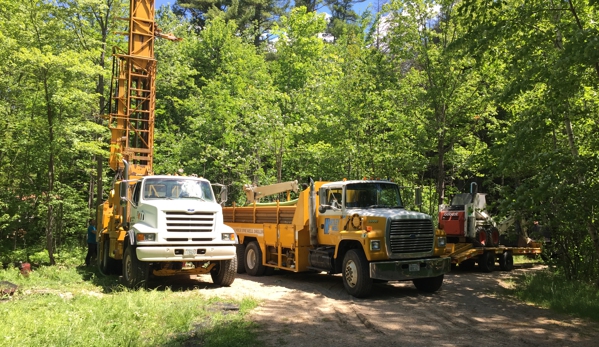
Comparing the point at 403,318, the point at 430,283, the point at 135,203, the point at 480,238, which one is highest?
the point at 135,203

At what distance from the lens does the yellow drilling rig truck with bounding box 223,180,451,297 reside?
31.3 ft

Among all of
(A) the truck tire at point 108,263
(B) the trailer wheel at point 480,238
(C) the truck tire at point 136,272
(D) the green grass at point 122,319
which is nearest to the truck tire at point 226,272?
(D) the green grass at point 122,319

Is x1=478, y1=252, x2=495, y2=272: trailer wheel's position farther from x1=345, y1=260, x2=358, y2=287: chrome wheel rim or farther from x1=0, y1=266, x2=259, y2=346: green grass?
x1=0, y1=266, x2=259, y2=346: green grass

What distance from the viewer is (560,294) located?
940 centimetres

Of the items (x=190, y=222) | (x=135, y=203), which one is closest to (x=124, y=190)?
(x=135, y=203)

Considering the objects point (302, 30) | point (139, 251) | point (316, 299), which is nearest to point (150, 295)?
point (139, 251)

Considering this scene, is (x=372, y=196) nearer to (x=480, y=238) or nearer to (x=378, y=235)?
(x=378, y=235)

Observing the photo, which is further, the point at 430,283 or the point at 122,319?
the point at 430,283

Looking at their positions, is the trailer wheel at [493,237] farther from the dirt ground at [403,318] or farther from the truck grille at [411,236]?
the truck grille at [411,236]

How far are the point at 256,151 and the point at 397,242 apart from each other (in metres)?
13.2

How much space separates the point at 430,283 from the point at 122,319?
6.64 metres

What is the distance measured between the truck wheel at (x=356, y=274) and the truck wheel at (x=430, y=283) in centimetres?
168

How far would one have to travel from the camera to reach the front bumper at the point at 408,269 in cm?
931

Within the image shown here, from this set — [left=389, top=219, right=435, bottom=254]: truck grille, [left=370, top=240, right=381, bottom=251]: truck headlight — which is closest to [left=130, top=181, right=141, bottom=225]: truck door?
[left=370, top=240, right=381, bottom=251]: truck headlight
